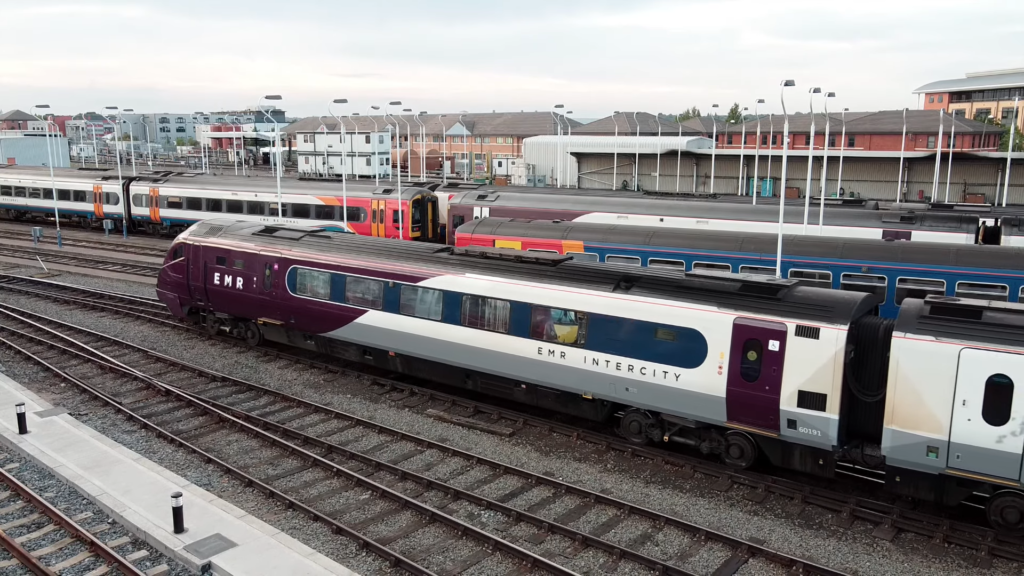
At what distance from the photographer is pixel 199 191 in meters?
37.7

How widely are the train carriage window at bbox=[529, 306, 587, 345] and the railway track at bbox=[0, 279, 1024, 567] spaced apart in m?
1.93

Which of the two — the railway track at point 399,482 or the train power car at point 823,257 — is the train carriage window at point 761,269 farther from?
the railway track at point 399,482

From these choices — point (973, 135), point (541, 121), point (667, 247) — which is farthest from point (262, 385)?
point (541, 121)

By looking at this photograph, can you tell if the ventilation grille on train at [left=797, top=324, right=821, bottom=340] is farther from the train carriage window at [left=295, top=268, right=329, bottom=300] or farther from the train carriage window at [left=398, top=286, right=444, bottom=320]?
the train carriage window at [left=295, top=268, right=329, bottom=300]

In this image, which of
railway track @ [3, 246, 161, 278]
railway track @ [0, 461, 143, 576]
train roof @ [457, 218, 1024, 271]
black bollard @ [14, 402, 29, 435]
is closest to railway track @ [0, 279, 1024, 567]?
black bollard @ [14, 402, 29, 435]


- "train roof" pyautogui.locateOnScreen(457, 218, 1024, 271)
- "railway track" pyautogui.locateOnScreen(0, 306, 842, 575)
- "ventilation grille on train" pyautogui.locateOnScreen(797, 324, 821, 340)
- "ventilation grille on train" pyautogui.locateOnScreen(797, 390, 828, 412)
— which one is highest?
"train roof" pyautogui.locateOnScreen(457, 218, 1024, 271)

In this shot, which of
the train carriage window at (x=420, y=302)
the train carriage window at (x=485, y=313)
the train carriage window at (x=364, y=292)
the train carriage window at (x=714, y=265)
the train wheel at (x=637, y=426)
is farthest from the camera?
the train carriage window at (x=714, y=265)

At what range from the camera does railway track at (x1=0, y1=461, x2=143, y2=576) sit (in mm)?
9914

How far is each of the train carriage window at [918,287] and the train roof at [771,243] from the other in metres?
0.46

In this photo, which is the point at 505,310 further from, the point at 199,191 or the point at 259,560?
the point at 199,191

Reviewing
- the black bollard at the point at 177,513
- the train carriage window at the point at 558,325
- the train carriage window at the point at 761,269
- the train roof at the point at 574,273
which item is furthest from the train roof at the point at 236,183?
the black bollard at the point at 177,513

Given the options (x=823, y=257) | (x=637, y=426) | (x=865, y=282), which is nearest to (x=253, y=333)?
(x=637, y=426)

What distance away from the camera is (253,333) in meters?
20.3

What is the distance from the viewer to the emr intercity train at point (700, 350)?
404 inches
